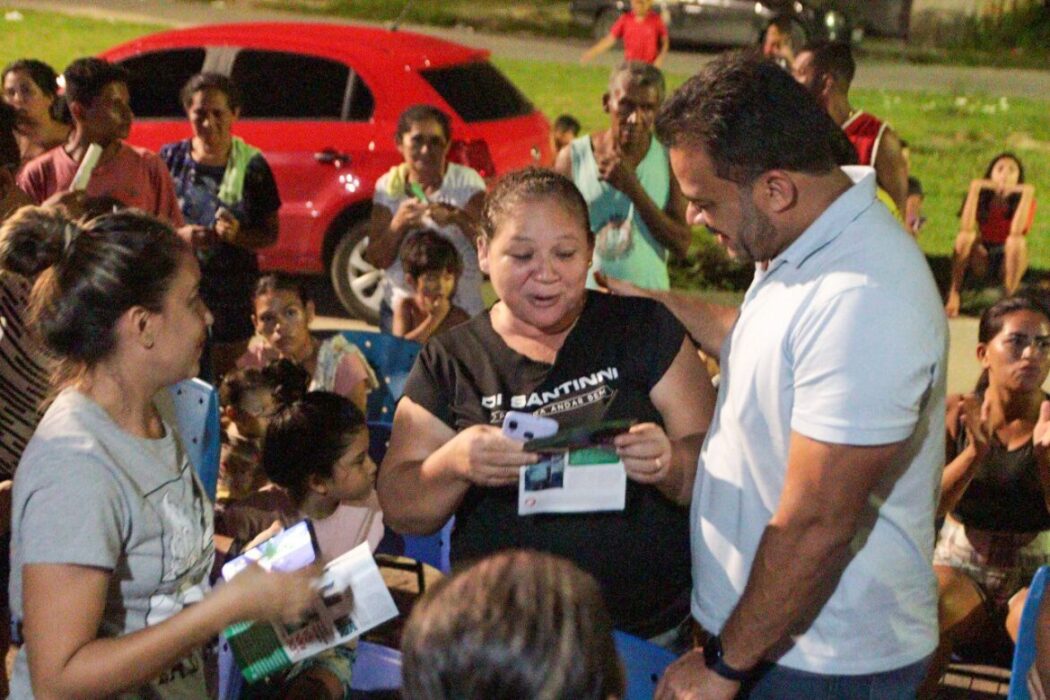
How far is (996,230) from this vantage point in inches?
362

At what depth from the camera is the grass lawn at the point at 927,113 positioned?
1250cm

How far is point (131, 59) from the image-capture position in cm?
934

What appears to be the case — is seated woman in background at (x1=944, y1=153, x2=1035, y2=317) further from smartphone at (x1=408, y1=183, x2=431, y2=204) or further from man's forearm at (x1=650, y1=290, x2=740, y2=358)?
man's forearm at (x1=650, y1=290, x2=740, y2=358)

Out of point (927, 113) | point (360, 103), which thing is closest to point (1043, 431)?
point (360, 103)

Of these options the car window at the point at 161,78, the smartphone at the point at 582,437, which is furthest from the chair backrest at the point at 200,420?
the car window at the point at 161,78

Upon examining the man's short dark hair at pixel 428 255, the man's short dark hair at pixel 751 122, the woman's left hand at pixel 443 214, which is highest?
the man's short dark hair at pixel 751 122

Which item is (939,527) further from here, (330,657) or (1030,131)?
(1030,131)

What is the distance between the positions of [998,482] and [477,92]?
5741mm

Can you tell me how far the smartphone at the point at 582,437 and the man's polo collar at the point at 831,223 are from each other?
1.51 ft

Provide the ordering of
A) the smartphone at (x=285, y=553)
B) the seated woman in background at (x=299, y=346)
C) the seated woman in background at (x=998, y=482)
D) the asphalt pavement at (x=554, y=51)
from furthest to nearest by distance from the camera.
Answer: the asphalt pavement at (x=554, y=51) → the seated woman in background at (x=299, y=346) → the seated woman in background at (x=998, y=482) → the smartphone at (x=285, y=553)

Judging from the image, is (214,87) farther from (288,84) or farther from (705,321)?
(705,321)

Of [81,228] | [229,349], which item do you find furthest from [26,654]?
[229,349]

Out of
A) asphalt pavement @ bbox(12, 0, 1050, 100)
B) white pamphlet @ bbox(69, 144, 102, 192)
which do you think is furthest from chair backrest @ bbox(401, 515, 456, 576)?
asphalt pavement @ bbox(12, 0, 1050, 100)

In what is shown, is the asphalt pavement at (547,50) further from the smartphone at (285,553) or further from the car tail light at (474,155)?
the smartphone at (285,553)
